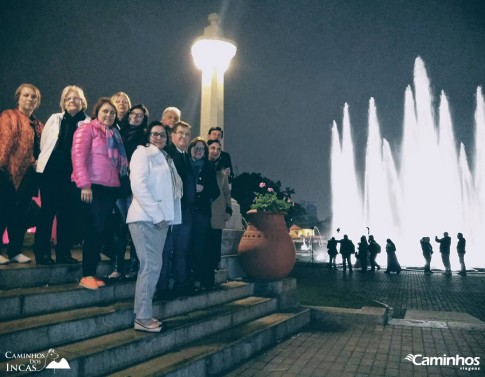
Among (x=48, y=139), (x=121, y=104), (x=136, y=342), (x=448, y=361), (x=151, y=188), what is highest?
(x=121, y=104)

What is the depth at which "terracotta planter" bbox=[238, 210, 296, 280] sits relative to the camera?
702 centimetres

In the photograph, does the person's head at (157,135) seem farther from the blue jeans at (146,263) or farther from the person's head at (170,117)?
the person's head at (170,117)

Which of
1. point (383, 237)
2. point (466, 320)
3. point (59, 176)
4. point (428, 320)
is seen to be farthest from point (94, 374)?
point (383, 237)

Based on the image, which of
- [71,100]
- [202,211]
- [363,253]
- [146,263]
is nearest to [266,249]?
[202,211]

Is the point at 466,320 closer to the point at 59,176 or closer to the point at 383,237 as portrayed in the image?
the point at 59,176

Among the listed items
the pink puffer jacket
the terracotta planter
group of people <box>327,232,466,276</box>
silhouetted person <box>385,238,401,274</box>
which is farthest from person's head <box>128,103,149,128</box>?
silhouetted person <box>385,238,401,274</box>

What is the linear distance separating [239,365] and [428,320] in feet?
14.6

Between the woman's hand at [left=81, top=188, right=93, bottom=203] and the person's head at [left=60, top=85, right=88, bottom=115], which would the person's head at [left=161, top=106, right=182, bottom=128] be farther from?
the woman's hand at [left=81, top=188, right=93, bottom=203]

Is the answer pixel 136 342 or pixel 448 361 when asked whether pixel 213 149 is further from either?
pixel 448 361

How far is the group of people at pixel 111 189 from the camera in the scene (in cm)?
395

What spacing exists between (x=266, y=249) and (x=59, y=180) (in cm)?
378

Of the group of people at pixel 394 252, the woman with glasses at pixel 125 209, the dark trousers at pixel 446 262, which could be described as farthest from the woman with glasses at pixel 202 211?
the dark trousers at pixel 446 262

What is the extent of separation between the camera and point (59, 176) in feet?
14.9

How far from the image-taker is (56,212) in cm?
462
